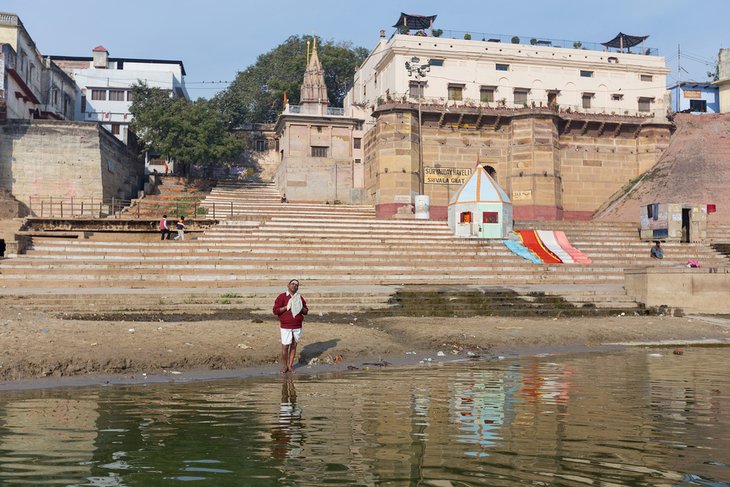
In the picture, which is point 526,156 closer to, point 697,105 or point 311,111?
point 311,111

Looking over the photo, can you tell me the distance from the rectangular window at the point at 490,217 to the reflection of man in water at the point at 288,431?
2761 cm

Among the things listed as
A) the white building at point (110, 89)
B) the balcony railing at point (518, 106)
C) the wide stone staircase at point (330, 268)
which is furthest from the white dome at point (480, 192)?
the white building at point (110, 89)

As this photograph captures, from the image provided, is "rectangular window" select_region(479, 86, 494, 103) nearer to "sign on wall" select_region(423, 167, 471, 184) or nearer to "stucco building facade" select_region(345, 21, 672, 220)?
"stucco building facade" select_region(345, 21, 672, 220)

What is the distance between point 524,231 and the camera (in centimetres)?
3606

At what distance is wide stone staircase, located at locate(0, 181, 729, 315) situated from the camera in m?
21.9

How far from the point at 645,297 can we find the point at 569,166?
25706 mm

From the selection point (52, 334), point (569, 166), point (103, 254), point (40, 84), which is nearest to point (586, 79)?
point (569, 166)

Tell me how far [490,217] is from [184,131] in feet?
80.3

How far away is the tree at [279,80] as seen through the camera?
6291cm

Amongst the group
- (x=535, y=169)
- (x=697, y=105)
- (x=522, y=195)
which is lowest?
(x=522, y=195)

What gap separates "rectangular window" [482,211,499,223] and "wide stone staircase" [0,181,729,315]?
6.52ft

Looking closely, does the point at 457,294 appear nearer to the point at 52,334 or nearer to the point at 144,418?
the point at 52,334

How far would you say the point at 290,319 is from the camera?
12.6 m

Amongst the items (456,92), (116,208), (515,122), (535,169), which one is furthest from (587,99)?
(116,208)
